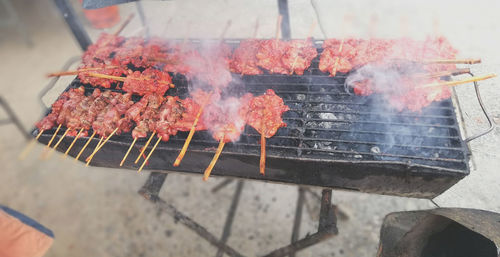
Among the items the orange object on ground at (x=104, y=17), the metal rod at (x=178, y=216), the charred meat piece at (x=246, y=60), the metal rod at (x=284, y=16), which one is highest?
the orange object on ground at (x=104, y=17)

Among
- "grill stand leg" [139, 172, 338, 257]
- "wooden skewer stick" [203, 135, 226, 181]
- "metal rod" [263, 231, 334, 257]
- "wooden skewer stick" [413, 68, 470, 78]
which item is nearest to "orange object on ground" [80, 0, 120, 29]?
"grill stand leg" [139, 172, 338, 257]

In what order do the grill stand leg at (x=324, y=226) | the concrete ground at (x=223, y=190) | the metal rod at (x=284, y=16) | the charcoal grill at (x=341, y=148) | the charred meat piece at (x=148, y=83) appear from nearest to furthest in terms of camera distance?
the charcoal grill at (x=341, y=148) → the grill stand leg at (x=324, y=226) → the charred meat piece at (x=148, y=83) → the concrete ground at (x=223, y=190) → the metal rod at (x=284, y=16)

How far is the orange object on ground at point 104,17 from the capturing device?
29.6 feet

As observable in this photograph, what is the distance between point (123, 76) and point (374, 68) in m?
3.43

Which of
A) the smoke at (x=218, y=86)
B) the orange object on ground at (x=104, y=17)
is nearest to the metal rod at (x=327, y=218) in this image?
the smoke at (x=218, y=86)

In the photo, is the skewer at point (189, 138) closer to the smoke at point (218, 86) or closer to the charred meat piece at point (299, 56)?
the smoke at point (218, 86)

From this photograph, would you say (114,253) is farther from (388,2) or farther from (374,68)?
(388,2)

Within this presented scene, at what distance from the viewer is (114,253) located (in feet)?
16.6

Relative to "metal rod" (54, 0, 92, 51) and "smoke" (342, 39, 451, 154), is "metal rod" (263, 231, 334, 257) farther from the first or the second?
"metal rod" (54, 0, 92, 51)

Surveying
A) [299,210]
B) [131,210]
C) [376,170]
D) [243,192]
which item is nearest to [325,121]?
[376,170]

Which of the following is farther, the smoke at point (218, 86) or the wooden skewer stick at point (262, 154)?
the smoke at point (218, 86)

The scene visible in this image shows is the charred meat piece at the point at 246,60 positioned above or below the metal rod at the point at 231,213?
above

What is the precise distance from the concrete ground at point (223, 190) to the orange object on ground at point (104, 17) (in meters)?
2.52

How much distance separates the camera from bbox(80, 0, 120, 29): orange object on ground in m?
9.03
